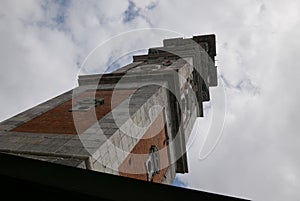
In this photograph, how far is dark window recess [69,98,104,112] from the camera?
11.1 m

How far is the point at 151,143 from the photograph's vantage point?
11.7 metres

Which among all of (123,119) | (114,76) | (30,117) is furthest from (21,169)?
(114,76)

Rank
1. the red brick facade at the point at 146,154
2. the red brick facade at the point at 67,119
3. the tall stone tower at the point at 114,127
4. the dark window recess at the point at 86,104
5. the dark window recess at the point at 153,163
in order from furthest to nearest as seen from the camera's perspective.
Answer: the dark window recess at the point at 153,163
the dark window recess at the point at 86,104
the red brick facade at the point at 146,154
the red brick facade at the point at 67,119
the tall stone tower at the point at 114,127

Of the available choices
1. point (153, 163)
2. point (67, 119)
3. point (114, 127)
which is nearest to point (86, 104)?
point (67, 119)

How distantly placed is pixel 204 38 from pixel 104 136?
19569mm

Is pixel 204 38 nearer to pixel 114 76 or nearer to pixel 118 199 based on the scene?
pixel 114 76

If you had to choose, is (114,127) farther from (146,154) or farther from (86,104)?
(86,104)

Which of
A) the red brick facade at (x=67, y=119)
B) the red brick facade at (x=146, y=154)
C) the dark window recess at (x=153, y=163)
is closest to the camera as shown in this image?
the red brick facade at (x=67, y=119)

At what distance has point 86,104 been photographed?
11562 millimetres

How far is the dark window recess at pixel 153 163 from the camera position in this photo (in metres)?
11.5

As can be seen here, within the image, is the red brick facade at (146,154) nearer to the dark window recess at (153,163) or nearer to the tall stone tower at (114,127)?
the tall stone tower at (114,127)

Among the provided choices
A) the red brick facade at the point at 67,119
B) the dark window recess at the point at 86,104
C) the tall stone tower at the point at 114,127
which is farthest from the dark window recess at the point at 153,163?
the dark window recess at the point at 86,104

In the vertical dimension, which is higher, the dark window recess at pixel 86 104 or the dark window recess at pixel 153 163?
the dark window recess at pixel 86 104

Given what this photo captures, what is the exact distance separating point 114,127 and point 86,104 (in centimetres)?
294
